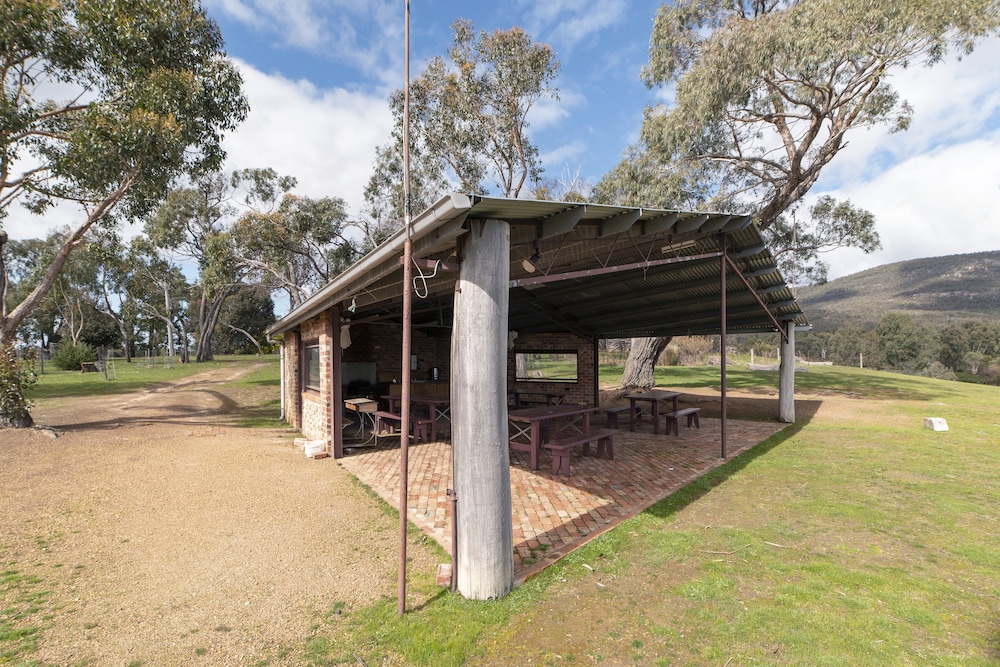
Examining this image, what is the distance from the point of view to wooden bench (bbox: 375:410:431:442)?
843 centimetres

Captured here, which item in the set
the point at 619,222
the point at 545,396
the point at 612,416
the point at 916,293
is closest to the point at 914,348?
the point at 916,293

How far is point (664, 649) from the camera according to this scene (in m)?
2.72

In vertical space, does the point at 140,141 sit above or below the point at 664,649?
above

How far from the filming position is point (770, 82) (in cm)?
1299

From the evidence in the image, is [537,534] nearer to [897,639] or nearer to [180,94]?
[897,639]

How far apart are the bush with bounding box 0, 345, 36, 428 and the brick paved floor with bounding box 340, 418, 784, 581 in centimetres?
701

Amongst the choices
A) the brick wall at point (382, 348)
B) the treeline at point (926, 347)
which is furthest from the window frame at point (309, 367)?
the treeline at point (926, 347)

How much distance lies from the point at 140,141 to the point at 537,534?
34.2ft

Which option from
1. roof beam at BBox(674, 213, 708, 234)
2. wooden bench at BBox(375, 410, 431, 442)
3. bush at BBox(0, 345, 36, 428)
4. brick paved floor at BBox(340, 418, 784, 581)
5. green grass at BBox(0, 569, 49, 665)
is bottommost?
brick paved floor at BBox(340, 418, 784, 581)

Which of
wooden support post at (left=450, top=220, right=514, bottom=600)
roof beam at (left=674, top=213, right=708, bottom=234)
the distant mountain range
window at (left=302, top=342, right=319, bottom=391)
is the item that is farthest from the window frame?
the distant mountain range

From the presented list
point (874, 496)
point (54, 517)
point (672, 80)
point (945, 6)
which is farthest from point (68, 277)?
point (945, 6)

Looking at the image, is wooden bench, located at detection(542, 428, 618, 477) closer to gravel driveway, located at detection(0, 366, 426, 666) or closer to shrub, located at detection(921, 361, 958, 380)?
gravel driveway, located at detection(0, 366, 426, 666)

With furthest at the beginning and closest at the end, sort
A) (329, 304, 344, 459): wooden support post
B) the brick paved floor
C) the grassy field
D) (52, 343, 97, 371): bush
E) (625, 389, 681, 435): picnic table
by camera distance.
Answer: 1. (52, 343, 97, 371): bush
2. (625, 389, 681, 435): picnic table
3. (329, 304, 344, 459): wooden support post
4. the brick paved floor
5. the grassy field

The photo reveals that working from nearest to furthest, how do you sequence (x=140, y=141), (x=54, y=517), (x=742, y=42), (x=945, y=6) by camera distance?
(x=54, y=517) < (x=140, y=141) < (x=945, y=6) < (x=742, y=42)
